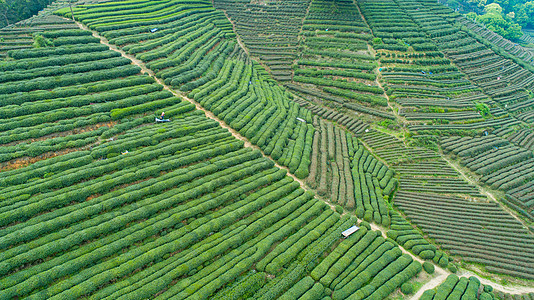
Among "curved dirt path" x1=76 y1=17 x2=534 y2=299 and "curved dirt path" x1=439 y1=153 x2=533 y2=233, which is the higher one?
"curved dirt path" x1=76 y1=17 x2=534 y2=299

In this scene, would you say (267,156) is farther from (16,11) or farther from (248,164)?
(16,11)

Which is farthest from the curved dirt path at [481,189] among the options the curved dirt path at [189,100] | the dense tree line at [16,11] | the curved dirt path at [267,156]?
the dense tree line at [16,11]

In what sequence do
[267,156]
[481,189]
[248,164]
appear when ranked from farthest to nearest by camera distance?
[481,189] < [267,156] < [248,164]

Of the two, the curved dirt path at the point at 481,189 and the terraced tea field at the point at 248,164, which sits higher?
the terraced tea field at the point at 248,164

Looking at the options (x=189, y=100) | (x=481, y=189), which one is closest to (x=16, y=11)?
(x=189, y=100)

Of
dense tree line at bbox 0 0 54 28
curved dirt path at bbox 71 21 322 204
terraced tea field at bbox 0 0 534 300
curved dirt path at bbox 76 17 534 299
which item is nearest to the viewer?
terraced tea field at bbox 0 0 534 300

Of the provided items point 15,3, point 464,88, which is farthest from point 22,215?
point 464,88

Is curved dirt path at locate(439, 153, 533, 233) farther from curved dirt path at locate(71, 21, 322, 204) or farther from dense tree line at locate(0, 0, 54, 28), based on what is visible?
dense tree line at locate(0, 0, 54, 28)

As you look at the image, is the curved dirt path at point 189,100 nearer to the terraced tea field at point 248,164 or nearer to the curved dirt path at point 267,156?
the curved dirt path at point 267,156

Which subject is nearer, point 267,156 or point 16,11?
point 267,156

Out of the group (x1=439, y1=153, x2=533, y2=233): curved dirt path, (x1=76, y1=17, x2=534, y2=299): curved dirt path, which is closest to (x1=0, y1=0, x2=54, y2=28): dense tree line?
(x1=76, y1=17, x2=534, y2=299): curved dirt path

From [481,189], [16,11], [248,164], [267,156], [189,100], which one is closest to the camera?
[248,164]

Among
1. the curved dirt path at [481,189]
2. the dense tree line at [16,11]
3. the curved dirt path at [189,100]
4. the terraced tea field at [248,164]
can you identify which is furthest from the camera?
the dense tree line at [16,11]
